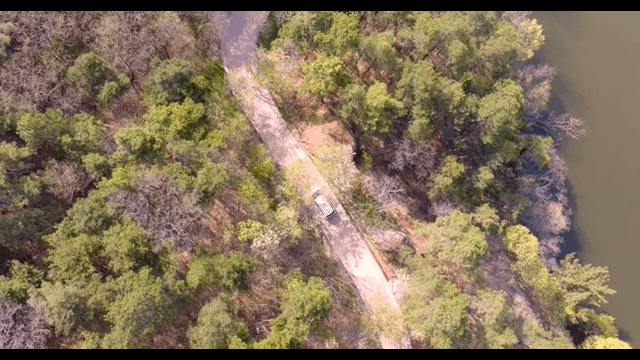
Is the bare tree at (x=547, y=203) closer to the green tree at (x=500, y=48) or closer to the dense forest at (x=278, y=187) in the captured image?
the dense forest at (x=278, y=187)

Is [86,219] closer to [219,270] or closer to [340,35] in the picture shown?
[219,270]

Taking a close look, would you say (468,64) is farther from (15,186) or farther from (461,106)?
(15,186)

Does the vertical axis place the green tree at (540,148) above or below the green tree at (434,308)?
above

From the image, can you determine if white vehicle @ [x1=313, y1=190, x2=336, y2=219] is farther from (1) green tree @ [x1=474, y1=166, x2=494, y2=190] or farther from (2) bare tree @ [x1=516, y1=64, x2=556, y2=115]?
(2) bare tree @ [x1=516, y1=64, x2=556, y2=115]

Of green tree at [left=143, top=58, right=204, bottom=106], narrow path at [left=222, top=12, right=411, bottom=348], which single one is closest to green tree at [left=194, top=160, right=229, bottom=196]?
green tree at [left=143, top=58, right=204, bottom=106]

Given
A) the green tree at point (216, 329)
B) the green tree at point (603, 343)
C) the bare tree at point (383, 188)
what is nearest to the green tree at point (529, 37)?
the bare tree at point (383, 188)
